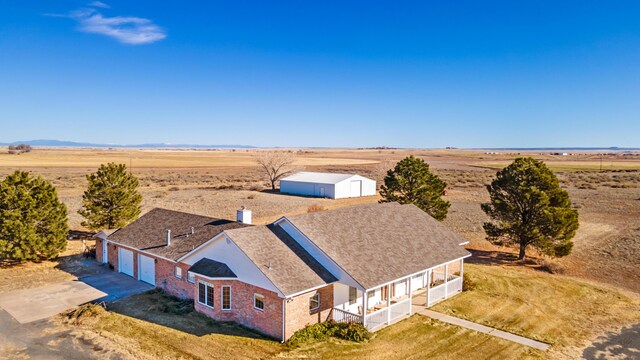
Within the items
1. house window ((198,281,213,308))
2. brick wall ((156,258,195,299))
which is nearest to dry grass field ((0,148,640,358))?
house window ((198,281,213,308))

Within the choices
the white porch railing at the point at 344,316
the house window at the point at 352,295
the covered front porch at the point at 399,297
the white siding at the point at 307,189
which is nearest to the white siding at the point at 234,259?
the white porch railing at the point at 344,316

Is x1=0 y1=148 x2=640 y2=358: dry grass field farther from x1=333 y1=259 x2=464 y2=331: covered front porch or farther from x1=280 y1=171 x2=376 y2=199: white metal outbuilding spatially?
x1=280 y1=171 x2=376 y2=199: white metal outbuilding

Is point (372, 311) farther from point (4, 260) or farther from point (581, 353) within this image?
point (4, 260)

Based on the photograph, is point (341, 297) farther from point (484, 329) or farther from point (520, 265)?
point (520, 265)

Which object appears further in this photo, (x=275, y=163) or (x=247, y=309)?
(x=275, y=163)

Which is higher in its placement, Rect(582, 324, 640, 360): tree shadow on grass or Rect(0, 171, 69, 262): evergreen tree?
Rect(0, 171, 69, 262): evergreen tree

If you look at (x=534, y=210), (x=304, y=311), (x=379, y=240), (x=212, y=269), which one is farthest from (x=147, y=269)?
(x=534, y=210)
